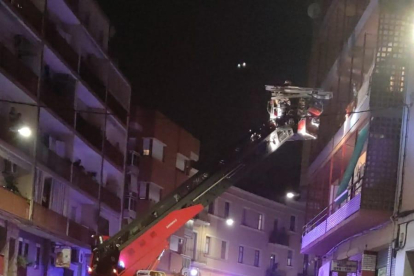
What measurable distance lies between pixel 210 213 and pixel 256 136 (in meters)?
29.6

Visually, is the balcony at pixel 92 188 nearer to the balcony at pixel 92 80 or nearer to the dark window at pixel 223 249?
the balcony at pixel 92 80

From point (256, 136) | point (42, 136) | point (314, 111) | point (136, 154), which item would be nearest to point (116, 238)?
point (256, 136)

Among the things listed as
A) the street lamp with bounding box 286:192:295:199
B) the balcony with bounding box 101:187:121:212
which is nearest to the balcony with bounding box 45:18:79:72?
the balcony with bounding box 101:187:121:212

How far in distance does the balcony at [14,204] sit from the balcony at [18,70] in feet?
13.2

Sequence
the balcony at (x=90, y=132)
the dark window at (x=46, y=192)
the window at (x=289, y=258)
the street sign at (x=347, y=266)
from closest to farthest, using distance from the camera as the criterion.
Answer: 1. the street sign at (x=347, y=266)
2. the dark window at (x=46, y=192)
3. the balcony at (x=90, y=132)
4. the window at (x=289, y=258)

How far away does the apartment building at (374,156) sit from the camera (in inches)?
648

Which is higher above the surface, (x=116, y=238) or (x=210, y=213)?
(x=210, y=213)

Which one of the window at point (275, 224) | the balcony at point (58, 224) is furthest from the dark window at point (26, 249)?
the window at point (275, 224)

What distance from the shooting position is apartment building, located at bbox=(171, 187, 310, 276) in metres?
46.7

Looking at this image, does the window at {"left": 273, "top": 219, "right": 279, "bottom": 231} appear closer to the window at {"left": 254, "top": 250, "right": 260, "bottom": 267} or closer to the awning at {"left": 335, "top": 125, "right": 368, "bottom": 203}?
the window at {"left": 254, "top": 250, "right": 260, "bottom": 267}

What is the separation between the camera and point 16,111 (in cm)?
2633

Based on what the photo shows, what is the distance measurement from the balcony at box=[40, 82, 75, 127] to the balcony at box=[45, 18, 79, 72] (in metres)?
1.32

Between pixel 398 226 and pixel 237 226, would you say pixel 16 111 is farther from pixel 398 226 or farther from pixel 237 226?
pixel 237 226

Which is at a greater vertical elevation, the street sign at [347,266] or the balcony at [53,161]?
the balcony at [53,161]
